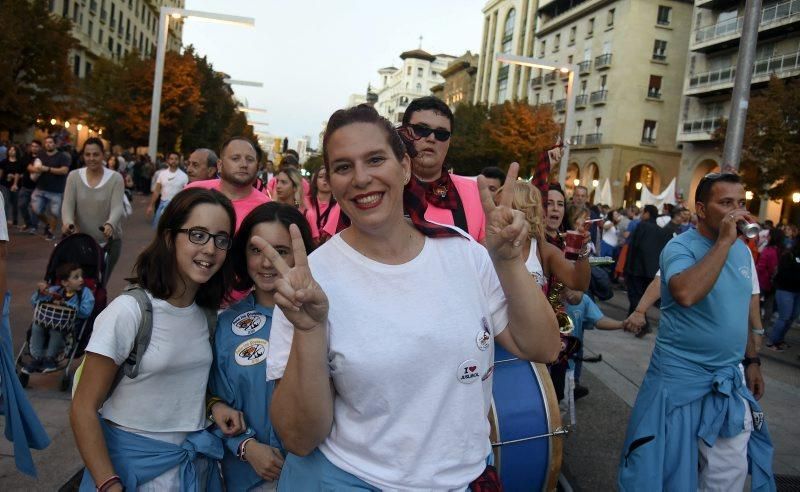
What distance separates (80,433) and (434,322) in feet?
4.72

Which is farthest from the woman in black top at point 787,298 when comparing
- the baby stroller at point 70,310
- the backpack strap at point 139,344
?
the backpack strap at point 139,344

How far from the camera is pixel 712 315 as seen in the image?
11.4 feet

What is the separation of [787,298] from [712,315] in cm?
832

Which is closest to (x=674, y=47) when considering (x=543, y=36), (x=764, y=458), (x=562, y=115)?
(x=562, y=115)

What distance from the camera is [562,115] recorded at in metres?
50.8

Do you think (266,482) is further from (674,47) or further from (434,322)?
(674,47)

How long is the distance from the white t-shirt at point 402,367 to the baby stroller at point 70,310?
4.03m

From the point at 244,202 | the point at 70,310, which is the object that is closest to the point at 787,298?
the point at 244,202

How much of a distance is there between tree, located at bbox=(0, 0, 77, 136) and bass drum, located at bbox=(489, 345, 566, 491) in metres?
24.1

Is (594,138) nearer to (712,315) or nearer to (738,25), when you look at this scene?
(738,25)

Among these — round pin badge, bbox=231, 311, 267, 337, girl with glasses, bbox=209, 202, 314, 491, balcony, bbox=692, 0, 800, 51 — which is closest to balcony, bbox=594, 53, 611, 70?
balcony, bbox=692, 0, 800, 51

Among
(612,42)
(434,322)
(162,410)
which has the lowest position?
(162,410)

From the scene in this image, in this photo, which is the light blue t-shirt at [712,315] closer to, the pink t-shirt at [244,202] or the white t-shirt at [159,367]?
the white t-shirt at [159,367]

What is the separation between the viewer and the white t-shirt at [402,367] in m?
1.80
